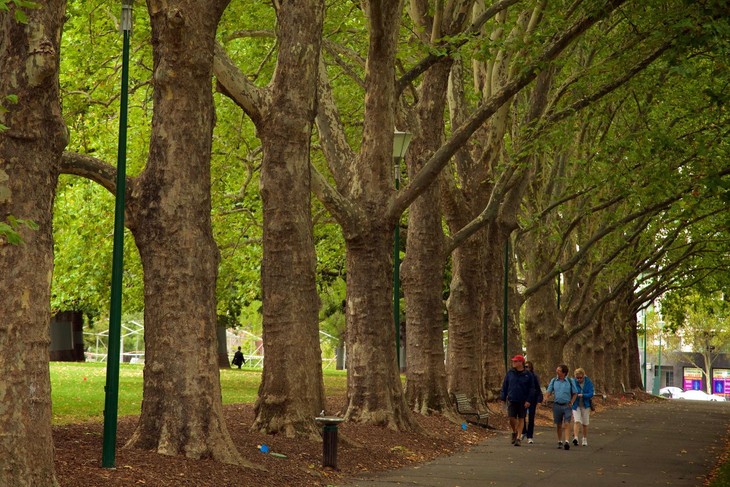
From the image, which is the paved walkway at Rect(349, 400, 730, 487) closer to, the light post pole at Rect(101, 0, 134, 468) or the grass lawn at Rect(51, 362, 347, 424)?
the light post pole at Rect(101, 0, 134, 468)

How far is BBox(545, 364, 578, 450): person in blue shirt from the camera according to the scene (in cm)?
2120

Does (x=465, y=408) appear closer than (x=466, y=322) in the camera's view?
Yes

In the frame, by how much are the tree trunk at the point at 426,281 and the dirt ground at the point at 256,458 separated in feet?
4.40

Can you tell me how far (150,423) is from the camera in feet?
41.4

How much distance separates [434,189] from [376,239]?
160 inches

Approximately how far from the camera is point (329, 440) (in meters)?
14.2

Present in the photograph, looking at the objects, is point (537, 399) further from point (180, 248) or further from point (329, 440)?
point (180, 248)

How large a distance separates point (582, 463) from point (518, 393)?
11.8ft

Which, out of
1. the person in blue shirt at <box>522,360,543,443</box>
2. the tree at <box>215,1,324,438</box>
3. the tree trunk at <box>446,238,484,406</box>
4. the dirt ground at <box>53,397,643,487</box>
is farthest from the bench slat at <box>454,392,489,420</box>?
the tree at <box>215,1,324,438</box>

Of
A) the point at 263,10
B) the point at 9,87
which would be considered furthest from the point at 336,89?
the point at 9,87

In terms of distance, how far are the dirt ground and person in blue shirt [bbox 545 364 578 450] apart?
161cm

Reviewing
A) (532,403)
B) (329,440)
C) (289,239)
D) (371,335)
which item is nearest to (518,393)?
(532,403)

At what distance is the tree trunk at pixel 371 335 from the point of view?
Result: 1908cm

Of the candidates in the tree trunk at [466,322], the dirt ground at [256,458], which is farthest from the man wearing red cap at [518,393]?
the tree trunk at [466,322]
